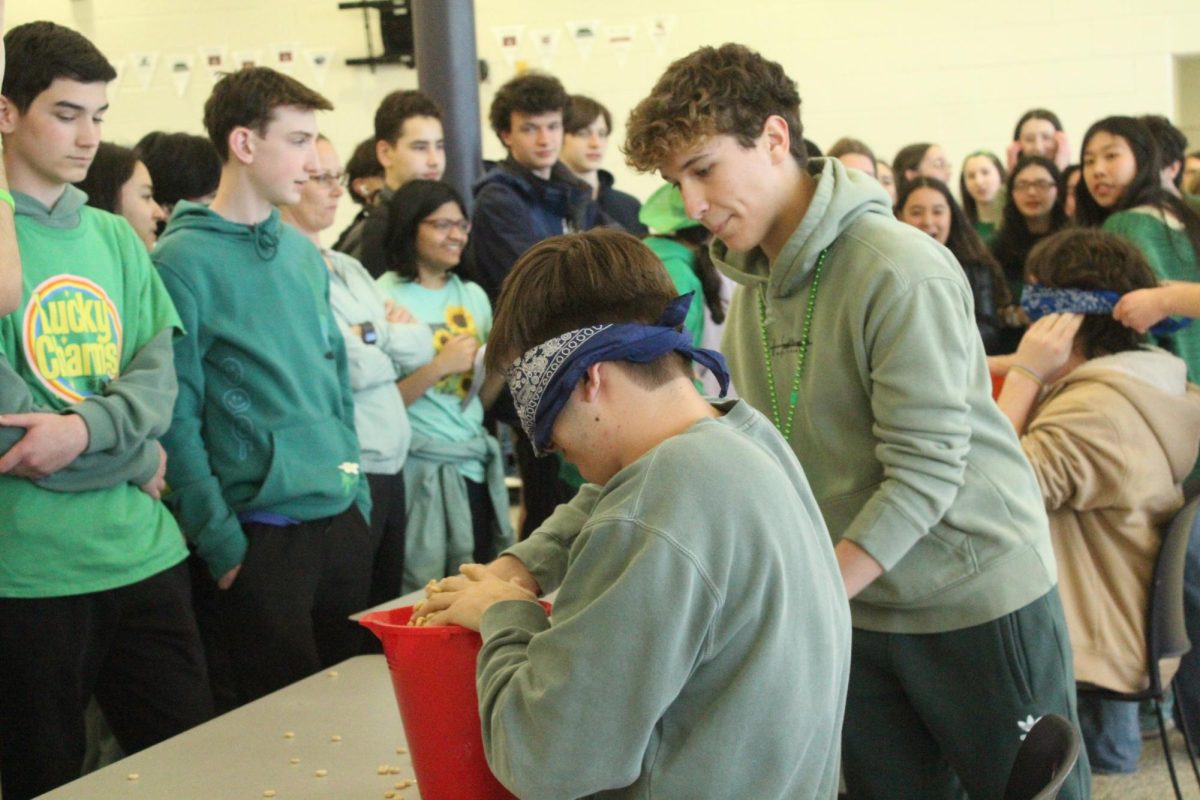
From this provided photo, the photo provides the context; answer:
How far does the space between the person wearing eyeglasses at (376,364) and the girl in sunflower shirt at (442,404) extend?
0.35 feet

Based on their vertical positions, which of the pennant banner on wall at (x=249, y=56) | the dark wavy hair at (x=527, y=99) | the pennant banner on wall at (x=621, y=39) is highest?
the pennant banner on wall at (x=249, y=56)

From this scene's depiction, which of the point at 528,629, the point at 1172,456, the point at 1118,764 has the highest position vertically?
the point at 528,629

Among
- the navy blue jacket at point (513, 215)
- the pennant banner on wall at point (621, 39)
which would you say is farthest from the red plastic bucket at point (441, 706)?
the pennant banner on wall at point (621, 39)

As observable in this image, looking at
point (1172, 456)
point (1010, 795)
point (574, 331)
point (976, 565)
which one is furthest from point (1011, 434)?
point (1172, 456)

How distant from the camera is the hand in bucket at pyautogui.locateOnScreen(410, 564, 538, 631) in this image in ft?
4.05

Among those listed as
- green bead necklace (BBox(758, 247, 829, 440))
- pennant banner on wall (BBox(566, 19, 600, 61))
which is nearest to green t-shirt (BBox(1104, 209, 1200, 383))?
green bead necklace (BBox(758, 247, 829, 440))

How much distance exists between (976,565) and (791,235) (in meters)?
0.51

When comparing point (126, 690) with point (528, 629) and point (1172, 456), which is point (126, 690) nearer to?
point (528, 629)

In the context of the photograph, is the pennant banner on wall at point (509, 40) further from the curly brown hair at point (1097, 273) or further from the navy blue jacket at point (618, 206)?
the curly brown hair at point (1097, 273)

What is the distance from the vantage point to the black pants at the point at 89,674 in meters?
2.04

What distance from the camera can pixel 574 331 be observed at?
46.1 inches

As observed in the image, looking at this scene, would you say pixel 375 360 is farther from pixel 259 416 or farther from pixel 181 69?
pixel 181 69

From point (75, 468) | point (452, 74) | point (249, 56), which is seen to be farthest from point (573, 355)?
point (249, 56)

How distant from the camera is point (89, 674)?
2100mm
